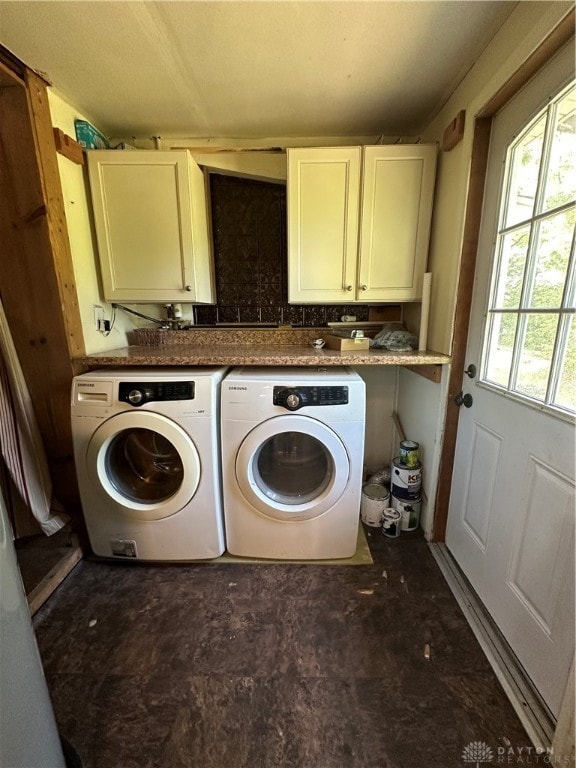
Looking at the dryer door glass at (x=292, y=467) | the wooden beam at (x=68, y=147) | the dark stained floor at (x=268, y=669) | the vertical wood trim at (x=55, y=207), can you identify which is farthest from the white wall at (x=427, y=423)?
the wooden beam at (x=68, y=147)

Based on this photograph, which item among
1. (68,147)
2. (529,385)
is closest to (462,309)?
(529,385)

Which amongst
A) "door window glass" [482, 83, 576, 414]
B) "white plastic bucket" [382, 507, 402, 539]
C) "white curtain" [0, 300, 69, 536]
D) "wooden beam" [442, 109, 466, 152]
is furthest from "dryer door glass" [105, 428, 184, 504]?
"wooden beam" [442, 109, 466, 152]

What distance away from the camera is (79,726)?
91 cm

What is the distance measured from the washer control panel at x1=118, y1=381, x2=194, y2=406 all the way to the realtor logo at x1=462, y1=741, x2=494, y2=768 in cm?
147

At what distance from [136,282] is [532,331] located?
1903 millimetres

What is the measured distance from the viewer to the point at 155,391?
4.31ft

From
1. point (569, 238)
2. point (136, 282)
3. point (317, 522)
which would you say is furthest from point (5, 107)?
point (317, 522)

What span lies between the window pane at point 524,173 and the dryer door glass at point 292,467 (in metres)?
1.23

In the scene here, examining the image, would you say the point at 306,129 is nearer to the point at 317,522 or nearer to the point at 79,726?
the point at 317,522

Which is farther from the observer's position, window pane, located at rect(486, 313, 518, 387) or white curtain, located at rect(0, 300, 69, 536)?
white curtain, located at rect(0, 300, 69, 536)

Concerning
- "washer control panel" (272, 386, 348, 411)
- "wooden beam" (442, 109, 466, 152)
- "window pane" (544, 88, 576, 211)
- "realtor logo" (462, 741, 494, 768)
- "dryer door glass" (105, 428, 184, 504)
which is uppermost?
"wooden beam" (442, 109, 466, 152)

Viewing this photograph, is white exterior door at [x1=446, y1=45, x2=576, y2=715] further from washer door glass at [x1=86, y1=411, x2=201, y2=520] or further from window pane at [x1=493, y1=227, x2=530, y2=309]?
washer door glass at [x1=86, y1=411, x2=201, y2=520]

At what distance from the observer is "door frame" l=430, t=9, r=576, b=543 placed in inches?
37.1

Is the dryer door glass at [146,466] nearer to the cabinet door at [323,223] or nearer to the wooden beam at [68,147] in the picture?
the cabinet door at [323,223]
